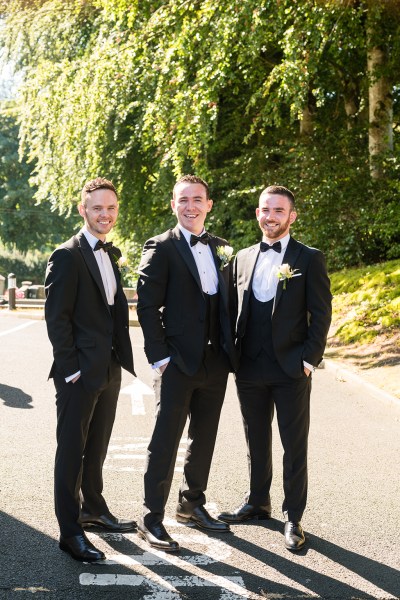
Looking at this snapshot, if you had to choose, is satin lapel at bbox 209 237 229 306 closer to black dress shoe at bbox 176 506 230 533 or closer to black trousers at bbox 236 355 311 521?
black trousers at bbox 236 355 311 521

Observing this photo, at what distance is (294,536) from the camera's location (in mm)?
4824

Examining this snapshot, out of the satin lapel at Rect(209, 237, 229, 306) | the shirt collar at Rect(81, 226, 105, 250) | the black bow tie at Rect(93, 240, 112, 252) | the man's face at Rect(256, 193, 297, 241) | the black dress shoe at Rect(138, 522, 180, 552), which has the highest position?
the man's face at Rect(256, 193, 297, 241)

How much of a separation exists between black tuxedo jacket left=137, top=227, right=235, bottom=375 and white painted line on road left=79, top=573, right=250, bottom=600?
1.17 meters

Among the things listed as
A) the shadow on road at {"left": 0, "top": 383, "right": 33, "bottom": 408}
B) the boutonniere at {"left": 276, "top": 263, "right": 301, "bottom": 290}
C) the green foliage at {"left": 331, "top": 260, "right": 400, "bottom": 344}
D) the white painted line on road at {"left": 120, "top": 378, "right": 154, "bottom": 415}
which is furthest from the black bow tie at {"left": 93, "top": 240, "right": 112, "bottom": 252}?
the green foliage at {"left": 331, "top": 260, "right": 400, "bottom": 344}

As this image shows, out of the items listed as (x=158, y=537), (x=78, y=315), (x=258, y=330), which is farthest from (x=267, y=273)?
(x=158, y=537)

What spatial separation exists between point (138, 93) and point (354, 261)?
261 inches

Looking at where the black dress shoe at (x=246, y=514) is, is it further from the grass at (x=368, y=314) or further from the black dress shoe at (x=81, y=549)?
the grass at (x=368, y=314)

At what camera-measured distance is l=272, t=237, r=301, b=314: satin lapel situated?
504 centimetres

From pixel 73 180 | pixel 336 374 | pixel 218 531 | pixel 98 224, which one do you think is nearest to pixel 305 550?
pixel 218 531

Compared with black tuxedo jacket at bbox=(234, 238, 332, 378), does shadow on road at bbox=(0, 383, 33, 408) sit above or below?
below

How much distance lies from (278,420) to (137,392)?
5.40 m

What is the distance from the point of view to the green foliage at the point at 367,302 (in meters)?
14.6

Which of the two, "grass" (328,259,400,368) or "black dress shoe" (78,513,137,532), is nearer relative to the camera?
"black dress shoe" (78,513,137,532)

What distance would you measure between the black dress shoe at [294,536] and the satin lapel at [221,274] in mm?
1381
